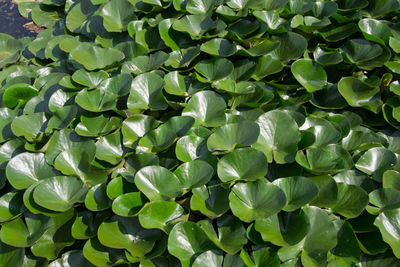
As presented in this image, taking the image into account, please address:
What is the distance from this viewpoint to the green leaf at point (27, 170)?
1299 millimetres

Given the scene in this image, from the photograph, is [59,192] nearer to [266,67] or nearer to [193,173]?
[193,173]

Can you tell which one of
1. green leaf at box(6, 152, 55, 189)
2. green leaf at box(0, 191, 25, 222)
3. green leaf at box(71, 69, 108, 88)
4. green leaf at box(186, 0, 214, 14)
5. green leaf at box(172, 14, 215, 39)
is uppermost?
green leaf at box(186, 0, 214, 14)

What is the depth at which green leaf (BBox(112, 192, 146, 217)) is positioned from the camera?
1155mm

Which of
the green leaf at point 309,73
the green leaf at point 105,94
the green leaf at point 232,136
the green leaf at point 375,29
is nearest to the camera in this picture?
the green leaf at point 232,136

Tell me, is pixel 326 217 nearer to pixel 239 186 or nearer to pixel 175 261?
pixel 239 186

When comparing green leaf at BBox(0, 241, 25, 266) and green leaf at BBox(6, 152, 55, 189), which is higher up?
green leaf at BBox(6, 152, 55, 189)

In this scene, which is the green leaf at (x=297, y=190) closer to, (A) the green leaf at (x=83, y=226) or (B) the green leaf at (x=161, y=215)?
(B) the green leaf at (x=161, y=215)

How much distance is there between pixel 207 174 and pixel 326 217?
1.25 feet

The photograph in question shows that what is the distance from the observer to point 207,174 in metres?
1.20

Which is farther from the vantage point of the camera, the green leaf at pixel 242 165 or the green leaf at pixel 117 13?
the green leaf at pixel 117 13

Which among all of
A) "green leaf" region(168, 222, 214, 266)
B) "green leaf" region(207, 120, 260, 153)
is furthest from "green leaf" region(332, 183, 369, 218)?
"green leaf" region(168, 222, 214, 266)

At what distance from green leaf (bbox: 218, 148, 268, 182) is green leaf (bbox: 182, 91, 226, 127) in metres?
0.21

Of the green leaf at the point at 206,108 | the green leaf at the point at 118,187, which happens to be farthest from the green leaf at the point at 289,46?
the green leaf at the point at 118,187

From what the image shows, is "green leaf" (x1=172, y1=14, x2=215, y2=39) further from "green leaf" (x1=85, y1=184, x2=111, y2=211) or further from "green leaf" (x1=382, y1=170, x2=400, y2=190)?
"green leaf" (x1=382, y1=170, x2=400, y2=190)
